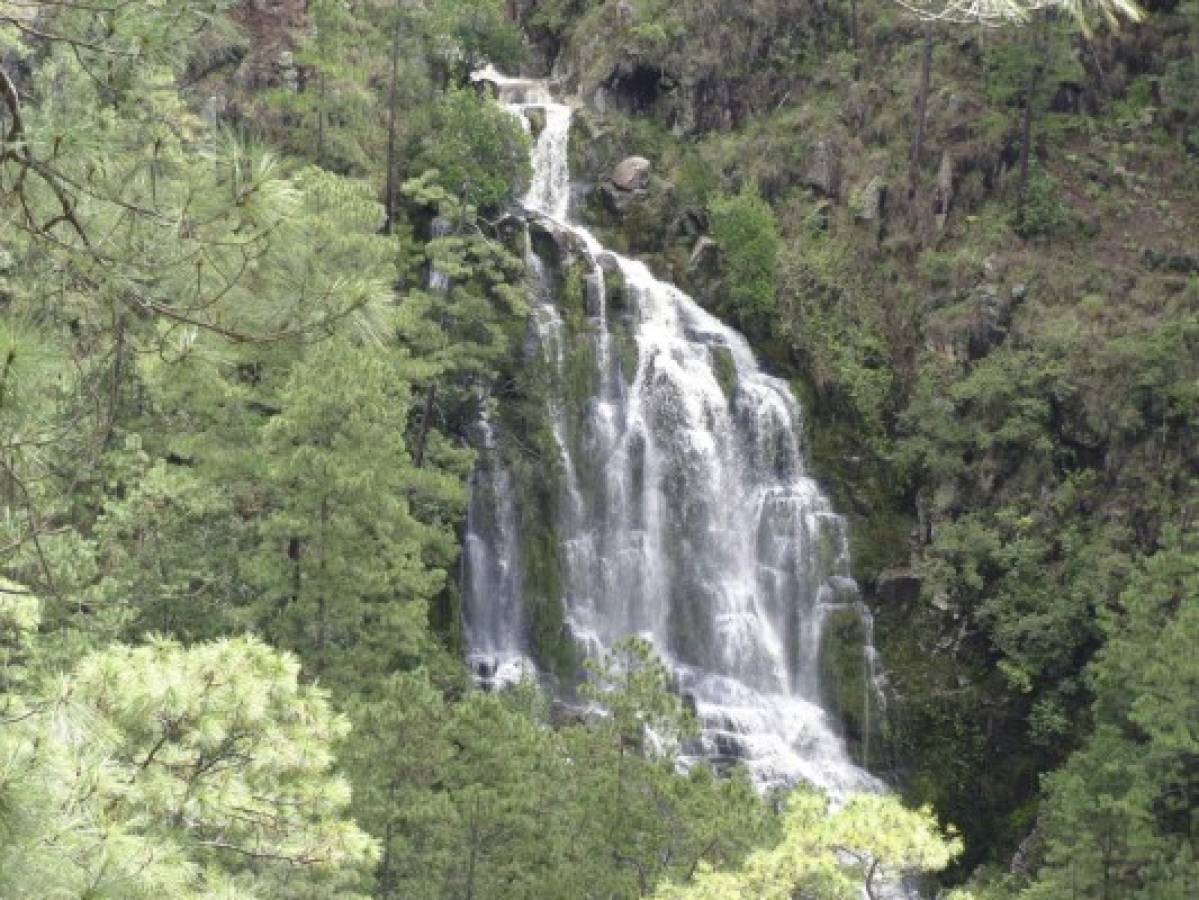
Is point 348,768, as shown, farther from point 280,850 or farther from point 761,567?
point 761,567

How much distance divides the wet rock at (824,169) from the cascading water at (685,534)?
264 inches

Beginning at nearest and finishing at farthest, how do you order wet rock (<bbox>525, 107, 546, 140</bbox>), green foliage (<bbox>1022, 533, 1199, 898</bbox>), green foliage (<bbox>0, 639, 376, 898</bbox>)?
1. green foliage (<bbox>0, 639, 376, 898</bbox>)
2. green foliage (<bbox>1022, 533, 1199, 898</bbox>)
3. wet rock (<bbox>525, 107, 546, 140</bbox>)

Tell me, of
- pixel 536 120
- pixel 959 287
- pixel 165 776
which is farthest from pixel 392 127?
pixel 165 776

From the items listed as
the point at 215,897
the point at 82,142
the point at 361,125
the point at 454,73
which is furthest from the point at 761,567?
the point at 82,142

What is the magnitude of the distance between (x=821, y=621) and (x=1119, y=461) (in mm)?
6476

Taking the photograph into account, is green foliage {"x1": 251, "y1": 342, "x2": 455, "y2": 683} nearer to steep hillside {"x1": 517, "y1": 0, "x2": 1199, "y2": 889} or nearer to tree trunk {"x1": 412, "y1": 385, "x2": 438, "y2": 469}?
tree trunk {"x1": 412, "y1": 385, "x2": 438, "y2": 469}

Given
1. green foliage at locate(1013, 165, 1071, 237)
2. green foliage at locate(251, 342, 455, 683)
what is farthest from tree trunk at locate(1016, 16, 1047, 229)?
green foliage at locate(251, 342, 455, 683)

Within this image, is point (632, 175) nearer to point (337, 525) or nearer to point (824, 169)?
point (824, 169)

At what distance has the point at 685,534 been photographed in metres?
23.6

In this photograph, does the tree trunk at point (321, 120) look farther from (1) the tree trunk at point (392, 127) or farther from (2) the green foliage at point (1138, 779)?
(2) the green foliage at point (1138, 779)

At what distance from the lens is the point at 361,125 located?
26516 millimetres

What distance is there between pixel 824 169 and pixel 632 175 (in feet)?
16.5

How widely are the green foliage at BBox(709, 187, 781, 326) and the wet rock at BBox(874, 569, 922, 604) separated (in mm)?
6335

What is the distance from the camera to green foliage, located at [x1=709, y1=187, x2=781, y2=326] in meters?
26.4
